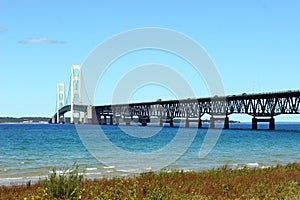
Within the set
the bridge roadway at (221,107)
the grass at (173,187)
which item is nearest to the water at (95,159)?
the grass at (173,187)

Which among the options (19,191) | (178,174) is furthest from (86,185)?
(178,174)

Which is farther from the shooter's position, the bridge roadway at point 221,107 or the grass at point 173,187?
the bridge roadway at point 221,107

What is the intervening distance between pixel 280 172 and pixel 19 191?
38.9ft

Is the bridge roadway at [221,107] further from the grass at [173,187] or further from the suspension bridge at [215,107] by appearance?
the grass at [173,187]

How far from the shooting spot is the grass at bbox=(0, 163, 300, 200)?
15.8 metres

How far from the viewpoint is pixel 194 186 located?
19.0m

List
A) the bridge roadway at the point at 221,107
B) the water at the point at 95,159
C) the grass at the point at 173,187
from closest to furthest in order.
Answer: the grass at the point at 173,187 → the water at the point at 95,159 → the bridge roadway at the point at 221,107

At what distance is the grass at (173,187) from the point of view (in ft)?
51.9

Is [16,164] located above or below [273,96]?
below

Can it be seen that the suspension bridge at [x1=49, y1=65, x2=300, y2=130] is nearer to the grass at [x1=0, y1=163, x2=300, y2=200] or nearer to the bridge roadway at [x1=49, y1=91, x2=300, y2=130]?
the bridge roadway at [x1=49, y1=91, x2=300, y2=130]

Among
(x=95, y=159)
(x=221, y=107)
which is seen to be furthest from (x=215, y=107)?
(x=95, y=159)

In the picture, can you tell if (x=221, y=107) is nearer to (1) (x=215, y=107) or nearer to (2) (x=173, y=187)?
(1) (x=215, y=107)

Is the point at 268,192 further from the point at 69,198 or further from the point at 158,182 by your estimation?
the point at 69,198

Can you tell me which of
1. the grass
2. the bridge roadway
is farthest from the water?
the bridge roadway
